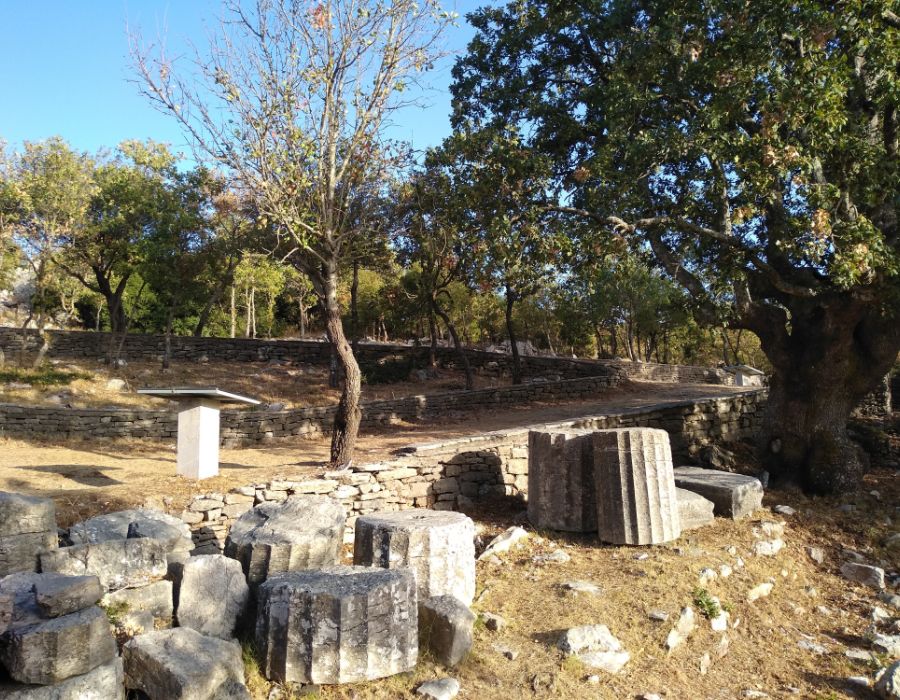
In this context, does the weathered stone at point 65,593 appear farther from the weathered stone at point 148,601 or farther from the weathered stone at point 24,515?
the weathered stone at point 24,515

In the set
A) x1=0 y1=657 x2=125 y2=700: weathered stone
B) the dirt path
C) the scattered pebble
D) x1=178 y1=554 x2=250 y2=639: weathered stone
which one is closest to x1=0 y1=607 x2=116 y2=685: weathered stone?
x1=0 y1=657 x2=125 y2=700: weathered stone

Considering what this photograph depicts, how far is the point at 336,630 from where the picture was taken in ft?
16.9

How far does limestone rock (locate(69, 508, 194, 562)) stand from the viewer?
6242 millimetres

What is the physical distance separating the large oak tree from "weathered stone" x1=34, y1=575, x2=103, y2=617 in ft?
26.0

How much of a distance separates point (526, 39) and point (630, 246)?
4.47 metres

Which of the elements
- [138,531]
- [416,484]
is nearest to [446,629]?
[138,531]

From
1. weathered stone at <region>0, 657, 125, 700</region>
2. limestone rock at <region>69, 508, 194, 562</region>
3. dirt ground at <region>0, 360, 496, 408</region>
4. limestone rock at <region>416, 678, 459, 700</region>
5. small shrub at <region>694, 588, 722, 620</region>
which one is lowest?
limestone rock at <region>416, 678, 459, 700</region>

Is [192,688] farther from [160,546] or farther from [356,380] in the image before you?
[356,380]

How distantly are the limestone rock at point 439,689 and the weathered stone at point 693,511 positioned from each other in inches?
178

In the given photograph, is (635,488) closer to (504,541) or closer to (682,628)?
(504,541)

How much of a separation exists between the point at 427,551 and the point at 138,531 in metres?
2.65

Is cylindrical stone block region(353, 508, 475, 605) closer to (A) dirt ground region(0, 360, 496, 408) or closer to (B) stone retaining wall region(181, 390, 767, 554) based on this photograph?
(B) stone retaining wall region(181, 390, 767, 554)

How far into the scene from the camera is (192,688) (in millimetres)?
4477

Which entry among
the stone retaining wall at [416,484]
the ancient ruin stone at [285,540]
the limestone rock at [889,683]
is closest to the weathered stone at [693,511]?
the stone retaining wall at [416,484]
